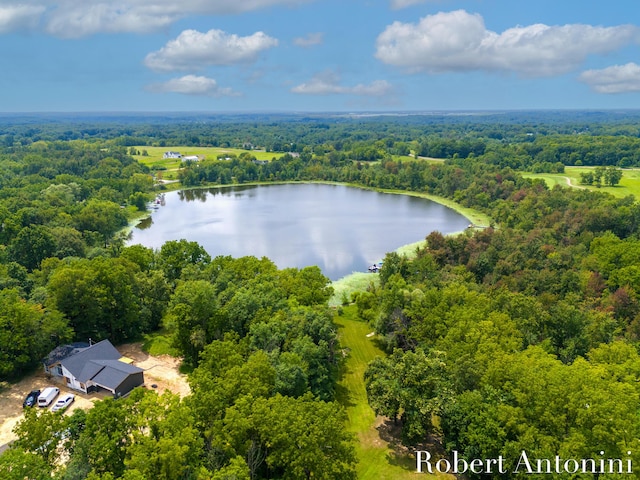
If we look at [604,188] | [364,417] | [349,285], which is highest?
[604,188]

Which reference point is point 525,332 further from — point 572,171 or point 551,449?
point 572,171

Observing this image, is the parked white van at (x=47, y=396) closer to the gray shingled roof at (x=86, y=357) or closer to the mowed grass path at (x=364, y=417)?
the gray shingled roof at (x=86, y=357)

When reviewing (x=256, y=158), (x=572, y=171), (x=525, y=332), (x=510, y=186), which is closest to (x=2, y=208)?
(x=525, y=332)

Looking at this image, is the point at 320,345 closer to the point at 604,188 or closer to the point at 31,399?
the point at 31,399

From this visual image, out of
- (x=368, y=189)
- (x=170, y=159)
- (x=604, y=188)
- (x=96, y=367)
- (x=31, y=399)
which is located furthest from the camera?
(x=170, y=159)

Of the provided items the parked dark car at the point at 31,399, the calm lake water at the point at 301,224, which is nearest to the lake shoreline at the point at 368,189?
the calm lake water at the point at 301,224

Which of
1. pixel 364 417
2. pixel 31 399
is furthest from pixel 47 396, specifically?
pixel 364 417

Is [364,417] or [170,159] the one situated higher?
[170,159]
